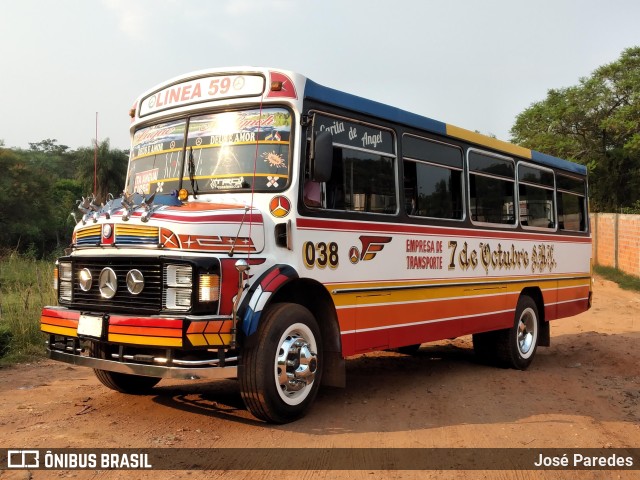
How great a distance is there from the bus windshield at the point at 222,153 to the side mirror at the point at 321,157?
25 centimetres

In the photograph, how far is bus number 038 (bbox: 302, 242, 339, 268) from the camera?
17.6 feet

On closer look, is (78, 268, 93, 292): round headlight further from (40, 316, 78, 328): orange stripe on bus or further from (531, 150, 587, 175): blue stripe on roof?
(531, 150, 587, 175): blue stripe on roof

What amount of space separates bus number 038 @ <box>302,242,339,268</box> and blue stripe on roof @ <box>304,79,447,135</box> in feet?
4.13

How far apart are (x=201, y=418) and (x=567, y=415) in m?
3.30

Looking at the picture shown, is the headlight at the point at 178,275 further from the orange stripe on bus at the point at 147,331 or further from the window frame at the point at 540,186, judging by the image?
the window frame at the point at 540,186

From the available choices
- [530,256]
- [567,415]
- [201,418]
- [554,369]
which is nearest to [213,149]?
[201,418]

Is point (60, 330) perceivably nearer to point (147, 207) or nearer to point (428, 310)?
point (147, 207)

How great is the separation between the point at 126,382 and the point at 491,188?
16.1ft

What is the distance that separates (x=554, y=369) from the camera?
28.8ft

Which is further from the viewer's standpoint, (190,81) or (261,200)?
(190,81)

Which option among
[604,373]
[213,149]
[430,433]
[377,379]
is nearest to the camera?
[430,433]

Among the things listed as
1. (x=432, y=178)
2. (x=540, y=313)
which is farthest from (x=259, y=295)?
(x=540, y=313)

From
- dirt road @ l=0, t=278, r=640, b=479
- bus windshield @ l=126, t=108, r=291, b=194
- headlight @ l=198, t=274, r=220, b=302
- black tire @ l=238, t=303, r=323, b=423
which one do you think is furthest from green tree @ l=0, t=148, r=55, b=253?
headlight @ l=198, t=274, r=220, b=302

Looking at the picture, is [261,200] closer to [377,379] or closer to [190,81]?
[190,81]
